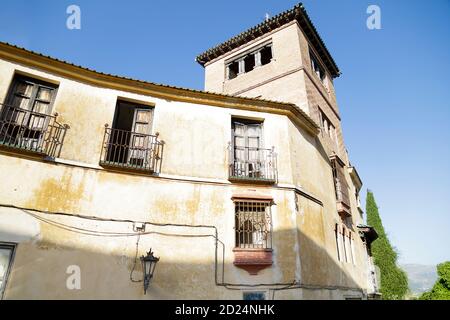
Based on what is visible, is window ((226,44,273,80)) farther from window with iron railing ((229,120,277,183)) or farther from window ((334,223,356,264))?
window ((334,223,356,264))

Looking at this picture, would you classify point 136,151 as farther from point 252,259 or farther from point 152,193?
point 252,259

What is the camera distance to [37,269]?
647cm

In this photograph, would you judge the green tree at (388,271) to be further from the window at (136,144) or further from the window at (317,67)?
the window at (136,144)

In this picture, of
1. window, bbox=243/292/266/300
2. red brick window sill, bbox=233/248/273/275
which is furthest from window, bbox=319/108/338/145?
window, bbox=243/292/266/300

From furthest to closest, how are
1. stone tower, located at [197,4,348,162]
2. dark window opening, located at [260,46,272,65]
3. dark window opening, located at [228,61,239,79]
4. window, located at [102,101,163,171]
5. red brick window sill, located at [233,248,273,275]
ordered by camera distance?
dark window opening, located at [228,61,239,79] → dark window opening, located at [260,46,272,65] → stone tower, located at [197,4,348,162] → window, located at [102,101,163,171] → red brick window sill, located at [233,248,273,275]

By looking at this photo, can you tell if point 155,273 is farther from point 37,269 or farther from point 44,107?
point 44,107

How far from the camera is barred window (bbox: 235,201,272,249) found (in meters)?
8.63

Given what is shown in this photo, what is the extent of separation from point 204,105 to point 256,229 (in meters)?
4.70

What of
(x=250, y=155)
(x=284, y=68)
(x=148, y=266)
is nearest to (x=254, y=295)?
(x=148, y=266)

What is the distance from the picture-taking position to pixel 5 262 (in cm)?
642

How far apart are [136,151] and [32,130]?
289 cm

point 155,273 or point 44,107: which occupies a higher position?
point 44,107

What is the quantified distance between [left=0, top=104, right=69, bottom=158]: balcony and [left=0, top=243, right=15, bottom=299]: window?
240 cm
